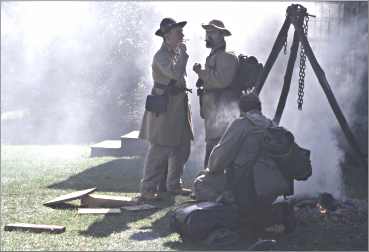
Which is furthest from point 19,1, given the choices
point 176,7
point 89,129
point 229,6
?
point 229,6

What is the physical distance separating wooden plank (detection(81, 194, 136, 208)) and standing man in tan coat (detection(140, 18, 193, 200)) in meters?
0.32

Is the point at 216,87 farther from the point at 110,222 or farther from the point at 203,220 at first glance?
the point at 203,220

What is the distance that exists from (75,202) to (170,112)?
60.1 inches

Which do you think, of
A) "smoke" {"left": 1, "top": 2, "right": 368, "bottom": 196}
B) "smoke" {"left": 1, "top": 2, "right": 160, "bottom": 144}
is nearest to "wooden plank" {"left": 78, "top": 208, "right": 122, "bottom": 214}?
"smoke" {"left": 1, "top": 2, "right": 368, "bottom": 196}

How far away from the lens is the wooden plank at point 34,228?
5.91 meters

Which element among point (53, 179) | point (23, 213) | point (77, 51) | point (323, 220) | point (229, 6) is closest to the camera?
point (323, 220)

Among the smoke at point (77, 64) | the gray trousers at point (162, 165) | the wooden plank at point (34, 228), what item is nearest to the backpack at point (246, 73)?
the gray trousers at point (162, 165)

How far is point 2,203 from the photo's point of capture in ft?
24.3

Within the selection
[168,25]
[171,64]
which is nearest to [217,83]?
[171,64]

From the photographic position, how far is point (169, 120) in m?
7.62

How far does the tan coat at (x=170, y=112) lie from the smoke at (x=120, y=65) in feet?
6.71

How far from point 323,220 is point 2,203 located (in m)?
3.64

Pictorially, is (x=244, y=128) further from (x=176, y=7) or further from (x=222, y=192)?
(x=176, y=7)

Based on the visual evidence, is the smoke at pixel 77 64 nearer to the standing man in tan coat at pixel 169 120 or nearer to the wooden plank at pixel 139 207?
the standing man in tan coat at pixel 169 120
